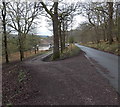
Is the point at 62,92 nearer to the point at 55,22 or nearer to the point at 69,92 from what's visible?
the point at 69,92

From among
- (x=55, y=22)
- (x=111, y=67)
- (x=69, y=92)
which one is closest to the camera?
(x=69, y=92)

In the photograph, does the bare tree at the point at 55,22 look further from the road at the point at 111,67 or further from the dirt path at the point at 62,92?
the dirt path at the point at 62,92

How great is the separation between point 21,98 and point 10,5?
19.4 meters

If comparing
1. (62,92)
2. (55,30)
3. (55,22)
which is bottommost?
(62,92)

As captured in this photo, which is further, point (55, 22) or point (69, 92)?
point (55, 22)

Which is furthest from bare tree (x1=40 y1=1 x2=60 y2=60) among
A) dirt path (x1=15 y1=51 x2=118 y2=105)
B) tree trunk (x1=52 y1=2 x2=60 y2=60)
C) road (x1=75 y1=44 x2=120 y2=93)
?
dirt path (x1=15 y1=51 x2=118 y2=105)

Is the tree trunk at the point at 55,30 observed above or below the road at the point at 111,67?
above

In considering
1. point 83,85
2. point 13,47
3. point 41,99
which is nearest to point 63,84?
point 83,85

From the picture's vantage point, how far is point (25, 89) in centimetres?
478

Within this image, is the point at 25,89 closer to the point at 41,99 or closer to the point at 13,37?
the point at 41,99

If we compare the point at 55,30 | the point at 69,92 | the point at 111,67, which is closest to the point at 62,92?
the point at 69,92

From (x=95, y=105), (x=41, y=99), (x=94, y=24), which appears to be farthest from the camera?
(x=94, y=24)

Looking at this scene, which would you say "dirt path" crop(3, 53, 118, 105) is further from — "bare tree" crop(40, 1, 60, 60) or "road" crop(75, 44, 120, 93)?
"bare tree" crop(40, 1, 60, 60)

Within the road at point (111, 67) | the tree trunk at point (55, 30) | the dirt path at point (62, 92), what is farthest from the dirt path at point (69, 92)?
the tree trunk at point (55, 30)
